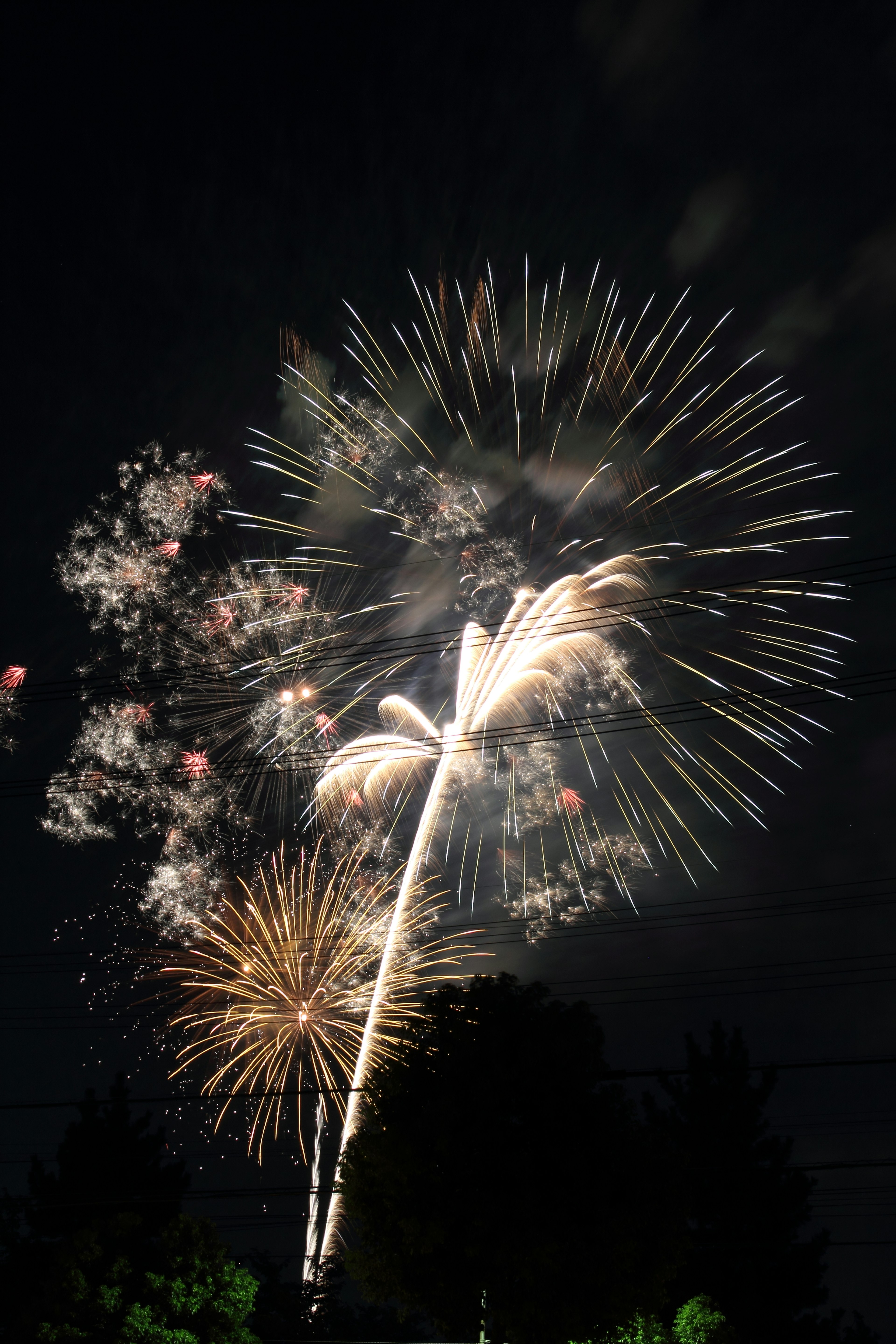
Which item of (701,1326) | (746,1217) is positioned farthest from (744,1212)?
(701,1326)

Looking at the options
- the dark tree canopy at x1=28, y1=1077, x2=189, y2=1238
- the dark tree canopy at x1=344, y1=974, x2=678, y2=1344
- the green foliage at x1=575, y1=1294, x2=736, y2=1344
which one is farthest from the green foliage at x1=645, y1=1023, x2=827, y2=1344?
the dark tree canopy at x1=28, y1=1077, x2=189, y2=1238

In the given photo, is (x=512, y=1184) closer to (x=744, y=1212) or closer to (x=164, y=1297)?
(x=164, y=1297)

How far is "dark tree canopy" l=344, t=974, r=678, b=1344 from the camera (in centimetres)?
1383

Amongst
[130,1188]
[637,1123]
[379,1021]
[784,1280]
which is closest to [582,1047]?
[637,1123]

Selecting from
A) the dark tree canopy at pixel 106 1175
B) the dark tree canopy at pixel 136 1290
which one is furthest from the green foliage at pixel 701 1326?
the dark tree canopy at pixel 106 1175

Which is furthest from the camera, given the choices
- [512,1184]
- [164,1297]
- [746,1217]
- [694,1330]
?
[746,1217]

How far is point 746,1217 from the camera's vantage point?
27484 mm

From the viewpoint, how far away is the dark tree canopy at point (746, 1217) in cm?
2644

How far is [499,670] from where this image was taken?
872 inches

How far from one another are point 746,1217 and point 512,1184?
17588 mm

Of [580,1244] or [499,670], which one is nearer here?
[580,1244]

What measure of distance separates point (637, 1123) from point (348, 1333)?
29969 mm

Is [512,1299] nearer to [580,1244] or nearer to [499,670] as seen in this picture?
[580,1244]

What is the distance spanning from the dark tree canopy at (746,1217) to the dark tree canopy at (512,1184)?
10.9 metres
